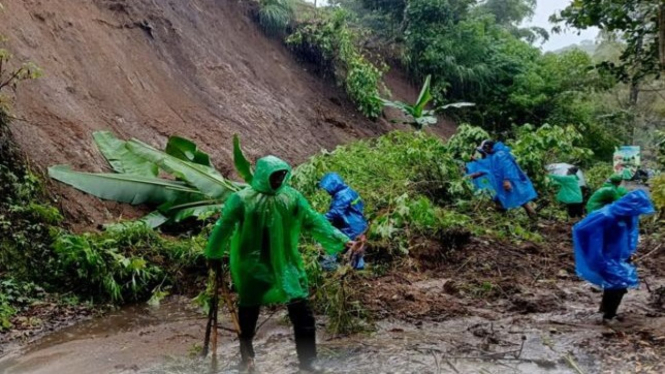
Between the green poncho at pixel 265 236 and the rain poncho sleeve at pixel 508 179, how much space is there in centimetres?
591

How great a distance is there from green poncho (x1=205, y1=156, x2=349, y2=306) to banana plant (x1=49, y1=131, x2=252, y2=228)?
304 cm

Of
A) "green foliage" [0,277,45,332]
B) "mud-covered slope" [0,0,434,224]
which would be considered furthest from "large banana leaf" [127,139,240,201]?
"green foliage" [0,277,45,332]

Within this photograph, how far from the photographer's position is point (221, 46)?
15.5 metres

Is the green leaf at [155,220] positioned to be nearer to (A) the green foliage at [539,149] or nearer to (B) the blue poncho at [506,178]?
(B) the blue poncho at [506,178]

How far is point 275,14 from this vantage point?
16578 mm

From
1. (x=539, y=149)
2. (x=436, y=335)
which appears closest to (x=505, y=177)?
(x=539, y=149)

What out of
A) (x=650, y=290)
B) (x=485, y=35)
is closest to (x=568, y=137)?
(x=650, y=290)

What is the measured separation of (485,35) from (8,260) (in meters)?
17.4

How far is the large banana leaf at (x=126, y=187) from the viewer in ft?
24.6

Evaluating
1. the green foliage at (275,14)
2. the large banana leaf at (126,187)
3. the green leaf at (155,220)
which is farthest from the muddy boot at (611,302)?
the green foliage at (275,14)

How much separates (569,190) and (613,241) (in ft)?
19.2

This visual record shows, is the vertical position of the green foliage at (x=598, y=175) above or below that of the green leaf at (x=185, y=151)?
above

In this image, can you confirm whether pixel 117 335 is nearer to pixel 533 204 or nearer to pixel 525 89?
pixel 533 204

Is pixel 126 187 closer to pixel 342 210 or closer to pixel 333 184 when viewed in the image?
pixel 333 184
